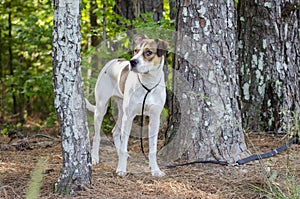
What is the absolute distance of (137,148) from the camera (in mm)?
5629

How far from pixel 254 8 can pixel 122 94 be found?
212 cm

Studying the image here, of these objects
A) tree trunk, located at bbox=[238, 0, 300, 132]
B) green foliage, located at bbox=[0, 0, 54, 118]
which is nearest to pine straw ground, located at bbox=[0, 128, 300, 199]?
tree trunk, located at bbox=[238, 0, 300, 132]

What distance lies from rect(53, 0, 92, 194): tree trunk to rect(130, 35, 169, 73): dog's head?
2.57ft

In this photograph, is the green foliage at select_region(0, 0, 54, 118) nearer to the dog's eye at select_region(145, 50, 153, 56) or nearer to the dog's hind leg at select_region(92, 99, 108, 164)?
the dog's hind leg at select_region(92, 99, 108, 164)

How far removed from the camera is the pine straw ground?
354 cm

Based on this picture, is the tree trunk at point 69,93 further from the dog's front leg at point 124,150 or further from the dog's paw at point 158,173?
the dog's paw at point 158,173

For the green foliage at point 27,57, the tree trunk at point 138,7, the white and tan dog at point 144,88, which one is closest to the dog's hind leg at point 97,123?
the white and tan dog at point 144,88

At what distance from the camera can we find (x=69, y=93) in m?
3.30

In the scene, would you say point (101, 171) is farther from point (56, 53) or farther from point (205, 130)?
point (56, 53)

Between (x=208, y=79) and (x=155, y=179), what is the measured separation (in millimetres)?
1122

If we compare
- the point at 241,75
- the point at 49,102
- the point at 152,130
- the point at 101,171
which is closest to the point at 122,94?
the point at 152,130

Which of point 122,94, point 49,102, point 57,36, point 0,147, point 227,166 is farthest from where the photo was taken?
point 49,102

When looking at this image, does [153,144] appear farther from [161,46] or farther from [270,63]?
[270,63]

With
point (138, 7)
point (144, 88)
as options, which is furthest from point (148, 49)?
point (138, 7)
